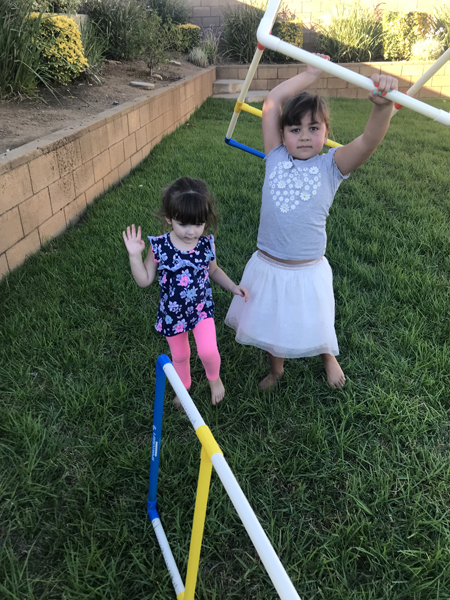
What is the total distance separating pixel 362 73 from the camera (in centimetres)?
1011

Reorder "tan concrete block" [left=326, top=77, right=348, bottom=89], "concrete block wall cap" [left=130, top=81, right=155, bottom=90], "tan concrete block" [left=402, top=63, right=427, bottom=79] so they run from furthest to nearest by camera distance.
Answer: "tan concrete block" [left=326, top=77, right=348, bottom=89] < "tan concrete block" [left=402, top=63, right=427, bottom=79] < "concrete block wall cap" [left=130, top=81, right=155, bottom=90]

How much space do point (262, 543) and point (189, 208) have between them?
4.27 ft

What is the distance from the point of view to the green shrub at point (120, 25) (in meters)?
7.23

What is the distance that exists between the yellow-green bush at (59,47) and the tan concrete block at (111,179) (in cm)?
125

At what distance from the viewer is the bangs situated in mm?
1740

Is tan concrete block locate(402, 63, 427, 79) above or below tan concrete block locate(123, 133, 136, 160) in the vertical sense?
above

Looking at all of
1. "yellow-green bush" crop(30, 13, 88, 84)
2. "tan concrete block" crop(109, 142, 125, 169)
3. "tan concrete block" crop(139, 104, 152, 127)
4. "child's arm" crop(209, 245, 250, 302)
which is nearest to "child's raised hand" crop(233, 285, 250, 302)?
"child's arm" crop(209, 245, 250, 302)

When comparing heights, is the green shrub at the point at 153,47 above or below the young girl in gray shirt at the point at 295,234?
above

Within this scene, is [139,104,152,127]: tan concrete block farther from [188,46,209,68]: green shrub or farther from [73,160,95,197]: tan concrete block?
[188,46,209,68]: green shrub

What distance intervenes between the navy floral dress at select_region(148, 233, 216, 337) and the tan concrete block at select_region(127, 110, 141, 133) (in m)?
3.78

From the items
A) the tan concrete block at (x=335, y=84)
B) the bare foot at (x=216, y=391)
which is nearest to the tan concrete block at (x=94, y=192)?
the bare foot at (x=216, y=391)

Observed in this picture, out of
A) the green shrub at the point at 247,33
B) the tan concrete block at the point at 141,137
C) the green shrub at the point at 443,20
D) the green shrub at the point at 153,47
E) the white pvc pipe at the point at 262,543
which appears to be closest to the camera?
the white pvc pipe at the point at 262,543

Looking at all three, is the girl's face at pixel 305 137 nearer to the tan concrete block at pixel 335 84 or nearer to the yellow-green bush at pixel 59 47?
the yellow-green bush at pixel 59 47

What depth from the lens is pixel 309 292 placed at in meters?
2.05
